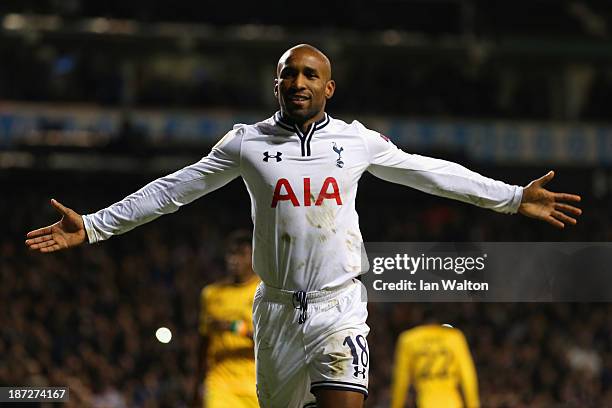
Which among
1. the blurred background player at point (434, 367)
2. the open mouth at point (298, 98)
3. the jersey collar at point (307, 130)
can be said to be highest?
the open mouth at point (298, 98)

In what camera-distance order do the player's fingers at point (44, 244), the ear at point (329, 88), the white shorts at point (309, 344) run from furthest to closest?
the ear at point (329, 88), the player's fingers at point (44, 244), the white shorts at point (309, 344)

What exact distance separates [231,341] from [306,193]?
3.50 m

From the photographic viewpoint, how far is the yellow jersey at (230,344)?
826 centimetres

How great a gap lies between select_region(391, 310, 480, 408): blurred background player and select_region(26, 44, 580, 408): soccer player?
4.11 metres

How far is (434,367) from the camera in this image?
9.37 metres

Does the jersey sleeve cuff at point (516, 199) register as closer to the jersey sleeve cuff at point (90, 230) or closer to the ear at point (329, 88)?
the ear at point (329, 88)

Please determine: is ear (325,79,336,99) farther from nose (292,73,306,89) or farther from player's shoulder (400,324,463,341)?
player's shoulder (400,324,463,341)

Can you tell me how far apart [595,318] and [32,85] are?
11.8m

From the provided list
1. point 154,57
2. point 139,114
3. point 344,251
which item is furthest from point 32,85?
point 344,251

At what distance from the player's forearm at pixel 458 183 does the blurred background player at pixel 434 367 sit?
13.5ft

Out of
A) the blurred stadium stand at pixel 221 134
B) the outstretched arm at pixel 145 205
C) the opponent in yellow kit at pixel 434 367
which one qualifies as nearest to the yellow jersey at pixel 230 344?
the opponent in yellow kit at pixel 434 367

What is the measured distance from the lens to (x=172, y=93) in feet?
70.1

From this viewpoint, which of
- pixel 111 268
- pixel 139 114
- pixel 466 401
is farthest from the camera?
pixel 139 114

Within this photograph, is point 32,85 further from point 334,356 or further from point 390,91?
point 334,356
